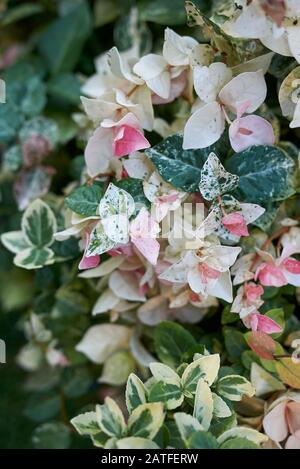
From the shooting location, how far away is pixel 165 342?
2.36 feet

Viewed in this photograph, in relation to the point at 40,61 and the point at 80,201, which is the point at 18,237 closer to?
the point at 80,201

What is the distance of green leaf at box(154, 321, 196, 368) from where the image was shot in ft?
2.33

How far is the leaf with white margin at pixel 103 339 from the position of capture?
2.70ft

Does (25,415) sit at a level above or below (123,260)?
below

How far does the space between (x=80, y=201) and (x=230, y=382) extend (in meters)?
0.23

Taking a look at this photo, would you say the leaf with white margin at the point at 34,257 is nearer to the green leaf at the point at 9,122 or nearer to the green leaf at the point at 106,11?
the green leaf at the point at 9,122

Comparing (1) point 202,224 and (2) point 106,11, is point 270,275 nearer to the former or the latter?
(1) point 202,224

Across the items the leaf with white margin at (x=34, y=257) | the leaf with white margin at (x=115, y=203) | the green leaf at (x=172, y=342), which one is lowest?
the green leaf at (x=172, y=342)

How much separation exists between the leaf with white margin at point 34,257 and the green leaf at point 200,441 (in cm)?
26

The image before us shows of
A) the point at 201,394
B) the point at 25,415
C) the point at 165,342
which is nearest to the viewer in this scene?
the point at 201,394

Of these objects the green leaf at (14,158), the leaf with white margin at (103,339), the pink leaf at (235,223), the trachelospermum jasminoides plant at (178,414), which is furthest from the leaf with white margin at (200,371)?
the green leaf at (14,158)

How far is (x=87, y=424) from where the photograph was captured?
0.59m
